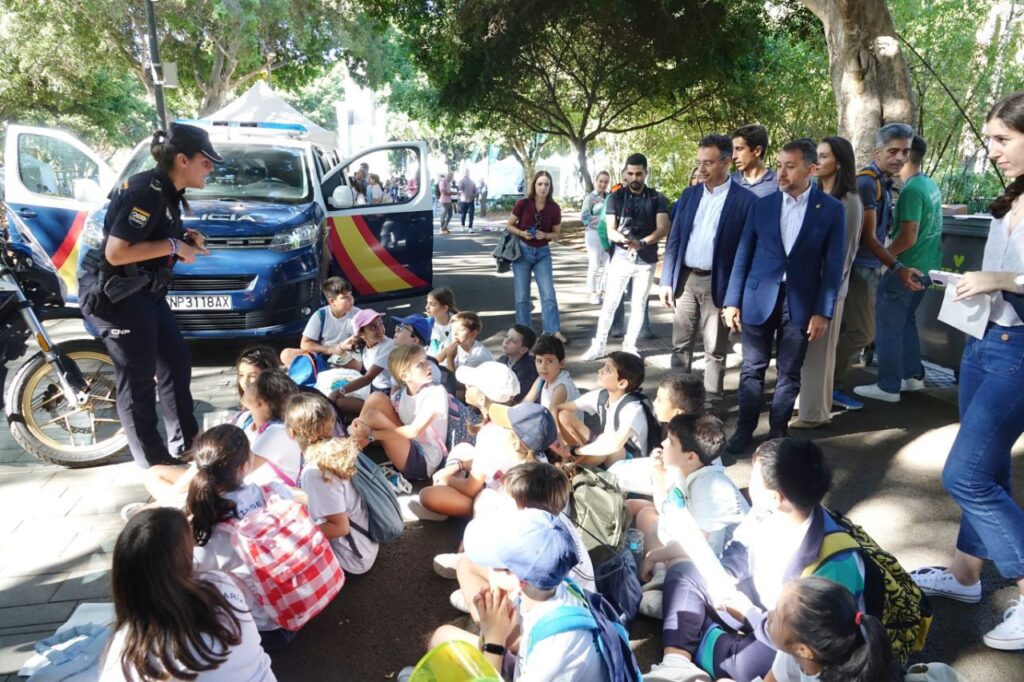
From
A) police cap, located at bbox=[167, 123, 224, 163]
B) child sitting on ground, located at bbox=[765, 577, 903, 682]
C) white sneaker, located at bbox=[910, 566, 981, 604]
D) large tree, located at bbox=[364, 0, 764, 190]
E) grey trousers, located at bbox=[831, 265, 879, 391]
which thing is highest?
large tree, located at bbox=[364, 0, 764, 190]

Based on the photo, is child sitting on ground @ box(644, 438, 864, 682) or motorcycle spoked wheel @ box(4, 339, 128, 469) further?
motorcycle spoked wheel @ box(4, 339, 128, 469)

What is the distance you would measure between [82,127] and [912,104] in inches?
1321

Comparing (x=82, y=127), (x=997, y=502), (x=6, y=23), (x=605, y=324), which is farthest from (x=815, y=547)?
(x=82, y=127)

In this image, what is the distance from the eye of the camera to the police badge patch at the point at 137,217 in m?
3.83

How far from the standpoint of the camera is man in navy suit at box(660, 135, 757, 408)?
194 inches

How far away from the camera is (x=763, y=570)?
2.70 metres

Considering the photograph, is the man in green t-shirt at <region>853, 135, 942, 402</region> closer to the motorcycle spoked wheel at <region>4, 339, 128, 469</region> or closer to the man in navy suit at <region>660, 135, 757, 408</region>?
the man in navy suit at <region>660, 135, 757, 408</region>

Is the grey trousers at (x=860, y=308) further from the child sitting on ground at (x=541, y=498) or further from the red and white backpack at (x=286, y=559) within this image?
the red and white backpack at (x=286, y=559)

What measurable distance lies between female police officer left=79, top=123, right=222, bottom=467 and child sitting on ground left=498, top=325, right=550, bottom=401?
2045 mm

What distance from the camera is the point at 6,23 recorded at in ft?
58.7

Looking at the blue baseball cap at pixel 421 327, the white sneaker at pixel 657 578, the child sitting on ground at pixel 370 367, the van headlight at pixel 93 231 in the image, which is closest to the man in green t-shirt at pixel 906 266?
the white sneaker at pixel 657 578

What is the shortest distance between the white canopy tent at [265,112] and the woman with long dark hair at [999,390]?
11.3m

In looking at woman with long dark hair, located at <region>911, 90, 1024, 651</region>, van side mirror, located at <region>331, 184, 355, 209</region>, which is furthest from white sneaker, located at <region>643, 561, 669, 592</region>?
van side mirror, located at <region>331, 184, 355, 209</region>

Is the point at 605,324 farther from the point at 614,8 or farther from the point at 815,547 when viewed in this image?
the point at 614,8
